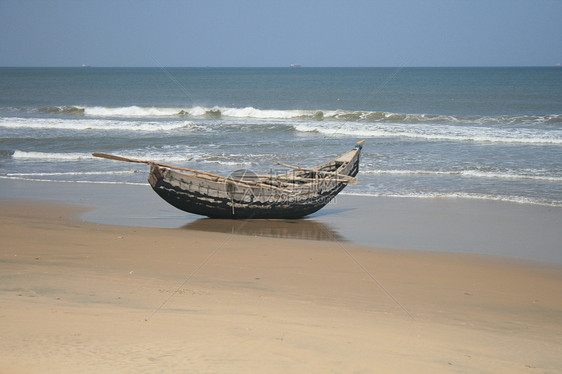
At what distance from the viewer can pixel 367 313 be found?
5.10 metres

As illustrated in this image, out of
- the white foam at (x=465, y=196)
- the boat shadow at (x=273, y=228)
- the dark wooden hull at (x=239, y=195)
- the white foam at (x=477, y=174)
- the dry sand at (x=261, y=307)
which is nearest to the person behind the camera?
the dry sand at (x=261, y=307)

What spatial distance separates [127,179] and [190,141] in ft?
22.7

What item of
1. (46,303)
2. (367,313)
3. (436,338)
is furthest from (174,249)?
(436,338)

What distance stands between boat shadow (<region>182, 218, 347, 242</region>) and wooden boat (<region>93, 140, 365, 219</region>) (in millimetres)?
121

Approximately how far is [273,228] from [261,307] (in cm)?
418

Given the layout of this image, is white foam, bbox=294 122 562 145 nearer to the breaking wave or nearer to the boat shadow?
the breaking wave

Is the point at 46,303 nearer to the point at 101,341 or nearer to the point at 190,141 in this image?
the point at 101,341

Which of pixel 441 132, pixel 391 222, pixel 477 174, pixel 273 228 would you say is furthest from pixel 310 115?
pixel 273 228

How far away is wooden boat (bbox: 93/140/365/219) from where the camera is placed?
8992 millimetres

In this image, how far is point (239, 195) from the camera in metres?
9.30

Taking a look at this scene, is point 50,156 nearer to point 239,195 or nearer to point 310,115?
point 239,195

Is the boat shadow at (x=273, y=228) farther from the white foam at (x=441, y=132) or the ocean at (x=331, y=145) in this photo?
the white foam at (x=441, y=132)

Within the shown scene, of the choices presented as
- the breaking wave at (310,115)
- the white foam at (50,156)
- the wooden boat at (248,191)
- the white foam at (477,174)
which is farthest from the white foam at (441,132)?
the wooden boat at (248,191)

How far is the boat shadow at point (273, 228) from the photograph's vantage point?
28.6 ft
